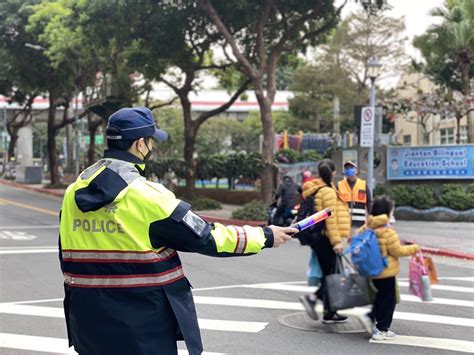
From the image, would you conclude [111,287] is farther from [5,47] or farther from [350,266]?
[5,47]

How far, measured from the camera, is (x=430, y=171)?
2006 centimetres

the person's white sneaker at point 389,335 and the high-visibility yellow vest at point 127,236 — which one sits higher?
the high-visibility yellow vest at point 127,236

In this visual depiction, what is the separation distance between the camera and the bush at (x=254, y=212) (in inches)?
741

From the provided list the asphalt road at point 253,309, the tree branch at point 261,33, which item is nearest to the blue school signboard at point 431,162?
the tree branch at point 261,33

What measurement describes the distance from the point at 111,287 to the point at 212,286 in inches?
257

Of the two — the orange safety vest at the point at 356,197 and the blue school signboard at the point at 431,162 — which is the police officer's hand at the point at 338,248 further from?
the blue school signboard at the point at 431,162

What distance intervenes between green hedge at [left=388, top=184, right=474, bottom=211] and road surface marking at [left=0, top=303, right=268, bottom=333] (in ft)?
43.3

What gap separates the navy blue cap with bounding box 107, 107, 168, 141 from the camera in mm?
3033

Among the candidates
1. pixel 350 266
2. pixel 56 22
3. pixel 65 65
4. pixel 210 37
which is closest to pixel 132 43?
pixel 210 37

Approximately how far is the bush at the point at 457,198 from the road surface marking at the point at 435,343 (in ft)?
43.3

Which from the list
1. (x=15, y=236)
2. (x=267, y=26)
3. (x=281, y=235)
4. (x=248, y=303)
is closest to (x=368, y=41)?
(x=267, y=26)

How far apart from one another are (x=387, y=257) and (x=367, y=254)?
0.37m

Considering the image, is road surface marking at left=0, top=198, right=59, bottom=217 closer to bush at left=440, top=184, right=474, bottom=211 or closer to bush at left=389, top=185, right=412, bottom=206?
bush at left=389, top=185, right=412, bottom=206

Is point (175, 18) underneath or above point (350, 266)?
above
